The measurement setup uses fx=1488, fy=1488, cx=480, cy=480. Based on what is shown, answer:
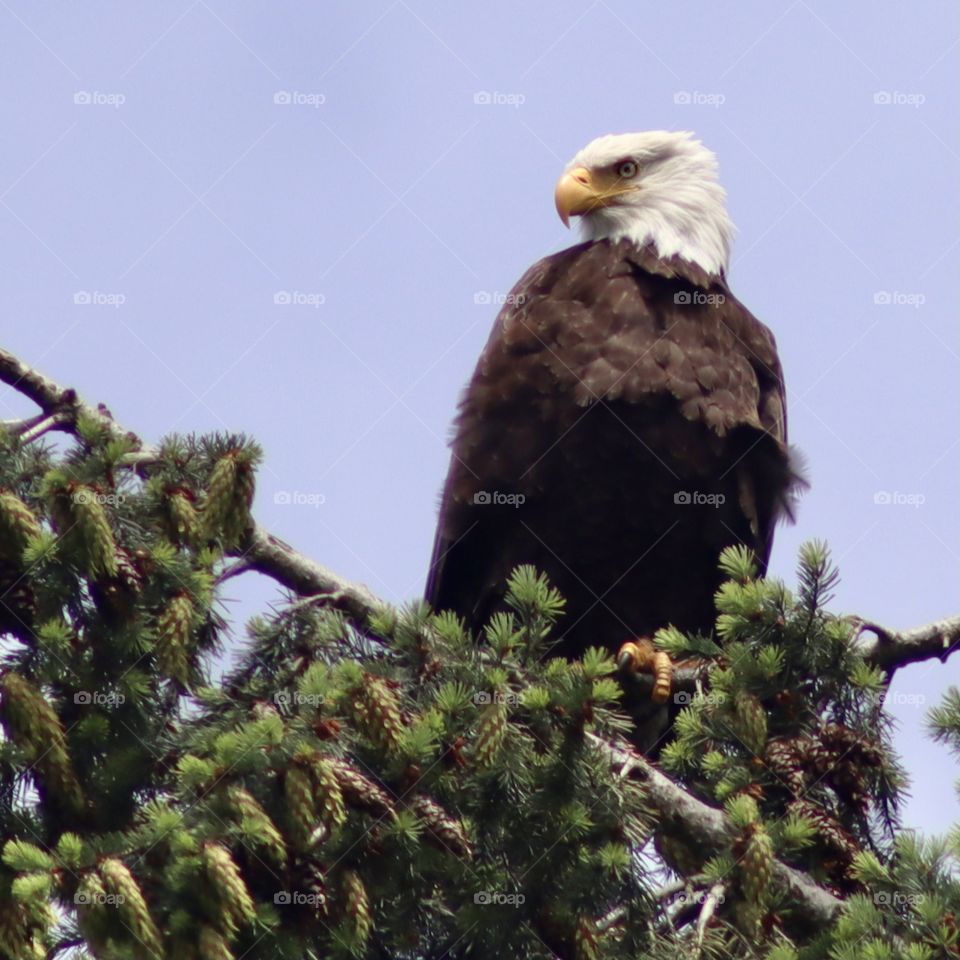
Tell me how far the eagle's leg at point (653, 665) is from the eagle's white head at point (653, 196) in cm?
168

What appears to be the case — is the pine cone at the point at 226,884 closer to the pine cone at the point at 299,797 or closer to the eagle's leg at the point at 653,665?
the pine cone at the point at 299,797

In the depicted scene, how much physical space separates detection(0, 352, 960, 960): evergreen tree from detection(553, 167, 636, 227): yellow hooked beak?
2636 millimetres

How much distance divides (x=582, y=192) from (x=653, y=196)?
0.95 ft

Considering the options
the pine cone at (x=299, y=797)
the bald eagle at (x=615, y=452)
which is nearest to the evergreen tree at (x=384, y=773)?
the pine cone at (x=299, y=797)

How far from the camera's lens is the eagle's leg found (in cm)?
400

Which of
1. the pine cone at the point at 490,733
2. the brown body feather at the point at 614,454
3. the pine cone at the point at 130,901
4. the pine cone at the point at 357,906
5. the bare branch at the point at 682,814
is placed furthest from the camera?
the brown body feather at the point at 614,454

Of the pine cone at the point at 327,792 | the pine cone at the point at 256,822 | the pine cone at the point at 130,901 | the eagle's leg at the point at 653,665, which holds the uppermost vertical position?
the eagle's leg at the point at 653,665

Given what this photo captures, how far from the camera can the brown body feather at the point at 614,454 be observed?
15.1ft

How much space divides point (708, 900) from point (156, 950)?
1.03 m

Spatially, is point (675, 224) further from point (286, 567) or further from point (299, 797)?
point (299, 797)

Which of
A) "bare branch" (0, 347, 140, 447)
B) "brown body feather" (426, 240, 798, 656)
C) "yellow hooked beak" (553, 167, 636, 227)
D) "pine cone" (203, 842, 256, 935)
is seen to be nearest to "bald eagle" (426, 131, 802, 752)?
"brown body feather" (426, 240, 798, 656)

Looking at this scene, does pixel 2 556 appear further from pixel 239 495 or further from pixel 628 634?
pixel 628 634

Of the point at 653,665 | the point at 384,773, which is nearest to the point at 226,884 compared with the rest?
the point at 384,773

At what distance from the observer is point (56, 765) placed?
9.20ft
